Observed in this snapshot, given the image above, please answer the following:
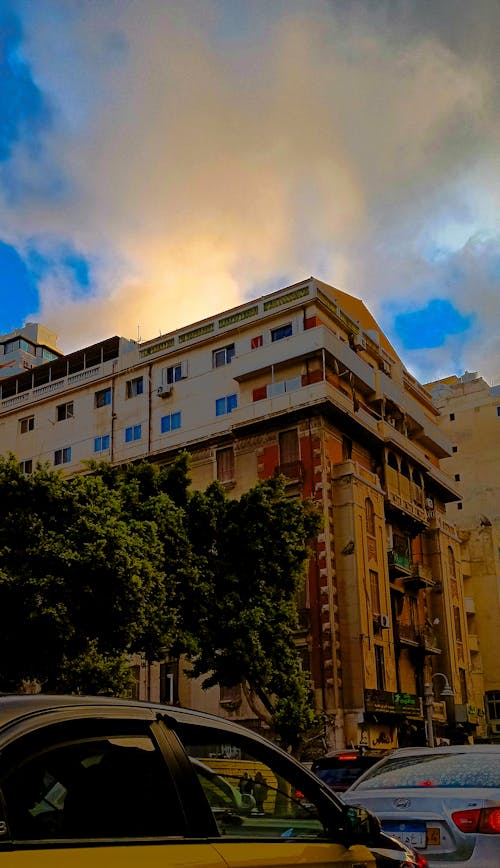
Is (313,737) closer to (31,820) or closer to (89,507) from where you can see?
(89,507)

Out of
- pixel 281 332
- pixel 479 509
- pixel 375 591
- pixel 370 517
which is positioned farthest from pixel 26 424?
pixel 479 509

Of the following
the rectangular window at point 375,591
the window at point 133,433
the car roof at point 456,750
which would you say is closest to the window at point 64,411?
the window at point 133,433

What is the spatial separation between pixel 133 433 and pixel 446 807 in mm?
36814

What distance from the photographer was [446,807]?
580 centimetres

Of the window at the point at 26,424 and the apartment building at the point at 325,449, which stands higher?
the window at the point at 26,424

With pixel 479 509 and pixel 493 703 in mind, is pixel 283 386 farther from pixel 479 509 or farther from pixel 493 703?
pixel 479 509

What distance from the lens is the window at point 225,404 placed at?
39.0 meters

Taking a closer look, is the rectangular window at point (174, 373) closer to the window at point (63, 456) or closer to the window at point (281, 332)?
the window at point (281, 332)

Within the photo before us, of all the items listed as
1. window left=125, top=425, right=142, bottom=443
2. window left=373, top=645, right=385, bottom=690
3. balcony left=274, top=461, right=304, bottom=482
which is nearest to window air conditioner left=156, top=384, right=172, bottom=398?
window left=125, top=425, right=142, bottom=443

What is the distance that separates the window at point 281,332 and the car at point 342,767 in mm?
26133

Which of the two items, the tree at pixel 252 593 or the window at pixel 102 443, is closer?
the tree at pixel 252 593

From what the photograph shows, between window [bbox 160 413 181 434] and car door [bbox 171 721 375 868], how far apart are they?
120 feet

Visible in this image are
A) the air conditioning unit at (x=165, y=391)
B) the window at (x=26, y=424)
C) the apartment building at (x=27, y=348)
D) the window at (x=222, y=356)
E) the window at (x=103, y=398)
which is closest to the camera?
the window at (x=222, y=356)

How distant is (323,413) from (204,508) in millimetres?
11739
